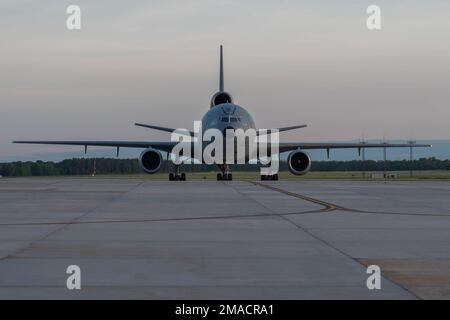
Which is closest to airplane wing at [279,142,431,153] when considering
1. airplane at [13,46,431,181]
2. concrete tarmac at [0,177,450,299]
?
airplane at [13,46,431,181]

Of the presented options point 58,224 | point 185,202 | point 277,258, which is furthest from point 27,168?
point 277,258

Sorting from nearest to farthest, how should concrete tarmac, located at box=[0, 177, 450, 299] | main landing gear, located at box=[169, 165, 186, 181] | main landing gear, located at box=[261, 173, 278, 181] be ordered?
concrete tarmac, located at box=[0, 177, 450, 299], main landing gear, located at box=[169, 165, 186, 181], main landing gear, located at box=[261, 173, 278, 181]

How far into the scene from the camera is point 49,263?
393 inches

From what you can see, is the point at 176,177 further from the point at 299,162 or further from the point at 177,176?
the point at 299,162

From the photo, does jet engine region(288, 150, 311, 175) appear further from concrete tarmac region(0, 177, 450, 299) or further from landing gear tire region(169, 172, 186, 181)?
concrete tarmac region(0, 177, 450, 299)

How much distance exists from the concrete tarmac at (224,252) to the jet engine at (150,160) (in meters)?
25.8

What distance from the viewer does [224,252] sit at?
443 inches

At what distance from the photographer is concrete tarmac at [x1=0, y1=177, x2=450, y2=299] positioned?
8289 mm

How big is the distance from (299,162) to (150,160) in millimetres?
8855

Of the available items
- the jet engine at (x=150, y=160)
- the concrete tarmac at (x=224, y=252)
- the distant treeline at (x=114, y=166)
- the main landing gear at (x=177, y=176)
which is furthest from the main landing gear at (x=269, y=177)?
the distant treeline at (x=114, y=166)

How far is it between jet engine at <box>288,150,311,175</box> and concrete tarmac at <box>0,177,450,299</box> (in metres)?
26.2

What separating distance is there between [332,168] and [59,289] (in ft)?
323

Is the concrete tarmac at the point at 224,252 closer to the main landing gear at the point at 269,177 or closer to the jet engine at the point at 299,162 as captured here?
the jet engine at the point at 299,162

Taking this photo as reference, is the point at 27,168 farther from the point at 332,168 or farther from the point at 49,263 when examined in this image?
the point at 49,263
